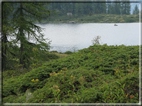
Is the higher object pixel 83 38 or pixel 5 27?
pixel 83 38

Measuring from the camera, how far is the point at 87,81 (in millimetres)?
5496

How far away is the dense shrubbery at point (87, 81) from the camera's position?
4.70 m

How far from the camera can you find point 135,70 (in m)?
5.58

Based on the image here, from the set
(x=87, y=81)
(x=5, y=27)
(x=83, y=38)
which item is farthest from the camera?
(x=83, y=38)

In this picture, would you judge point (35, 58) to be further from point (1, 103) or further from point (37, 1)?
point (1, 103)

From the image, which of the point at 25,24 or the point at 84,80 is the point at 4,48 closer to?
the point at 25,24

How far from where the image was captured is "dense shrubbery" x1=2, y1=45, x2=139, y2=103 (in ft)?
15.4

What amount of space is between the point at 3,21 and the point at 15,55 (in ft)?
8.24

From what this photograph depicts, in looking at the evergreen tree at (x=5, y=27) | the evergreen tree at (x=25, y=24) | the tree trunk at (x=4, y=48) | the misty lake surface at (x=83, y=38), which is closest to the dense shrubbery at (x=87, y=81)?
the evergreen tree at (x=5, y=27)

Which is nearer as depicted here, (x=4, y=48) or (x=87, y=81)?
(x=87, y=81)

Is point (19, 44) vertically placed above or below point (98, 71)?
above

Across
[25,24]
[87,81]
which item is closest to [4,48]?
[25,24]

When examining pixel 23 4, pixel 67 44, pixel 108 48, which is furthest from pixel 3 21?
pixel 67 44

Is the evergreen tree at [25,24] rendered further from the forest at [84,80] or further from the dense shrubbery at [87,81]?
the dense shrubbery at [87,81]
